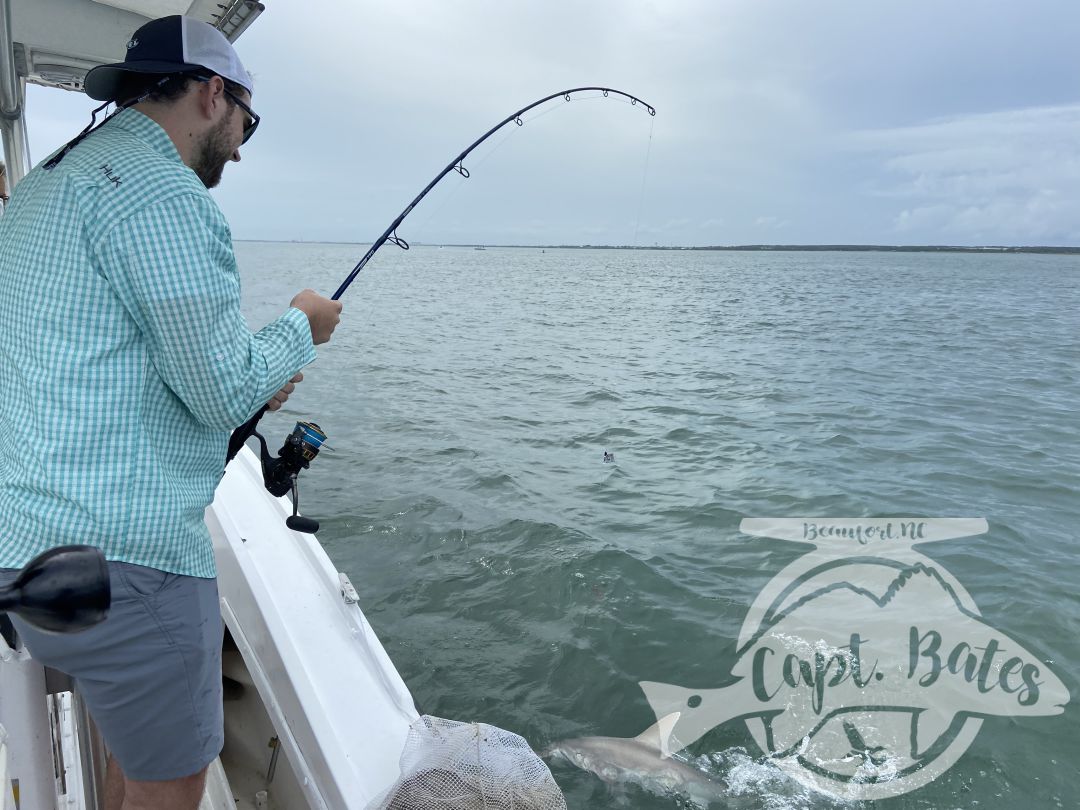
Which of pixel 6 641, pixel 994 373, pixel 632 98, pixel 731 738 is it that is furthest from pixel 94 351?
pixel 994 373

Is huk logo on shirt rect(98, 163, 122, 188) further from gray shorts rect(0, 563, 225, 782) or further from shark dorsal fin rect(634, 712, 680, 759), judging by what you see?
shark dorsal fin rect(634, 712, 680, 759)

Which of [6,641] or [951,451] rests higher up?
[6,641]

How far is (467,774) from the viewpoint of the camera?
2.00m

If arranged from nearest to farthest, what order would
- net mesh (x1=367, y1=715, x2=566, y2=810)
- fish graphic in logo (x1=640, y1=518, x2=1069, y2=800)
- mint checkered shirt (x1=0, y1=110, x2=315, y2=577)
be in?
mint checkered shirt (x1=0, y1=110, x2=315, y2=577) < net mesh (x1=367, y1=715, x2=566, y2=810) < fish graphic in logo (x1=640, y1=518, x2=1069, y2=800)

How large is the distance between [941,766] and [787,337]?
52.5 ft

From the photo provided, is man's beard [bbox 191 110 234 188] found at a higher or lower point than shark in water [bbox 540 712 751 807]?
higher

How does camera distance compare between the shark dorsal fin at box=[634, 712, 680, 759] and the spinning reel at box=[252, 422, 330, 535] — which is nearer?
the spinning reel at box=[252, 422, 330, 535]

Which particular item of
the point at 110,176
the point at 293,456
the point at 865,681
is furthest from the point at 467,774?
the point at 865,681

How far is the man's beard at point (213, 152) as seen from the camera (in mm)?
1554

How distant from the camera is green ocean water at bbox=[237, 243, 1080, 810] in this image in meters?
4.12

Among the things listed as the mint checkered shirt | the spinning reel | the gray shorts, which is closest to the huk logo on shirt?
the mint checkered shirt

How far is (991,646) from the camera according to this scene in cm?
488

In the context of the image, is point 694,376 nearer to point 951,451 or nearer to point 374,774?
point 951,451

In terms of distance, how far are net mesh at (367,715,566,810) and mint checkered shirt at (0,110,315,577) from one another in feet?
3.17
